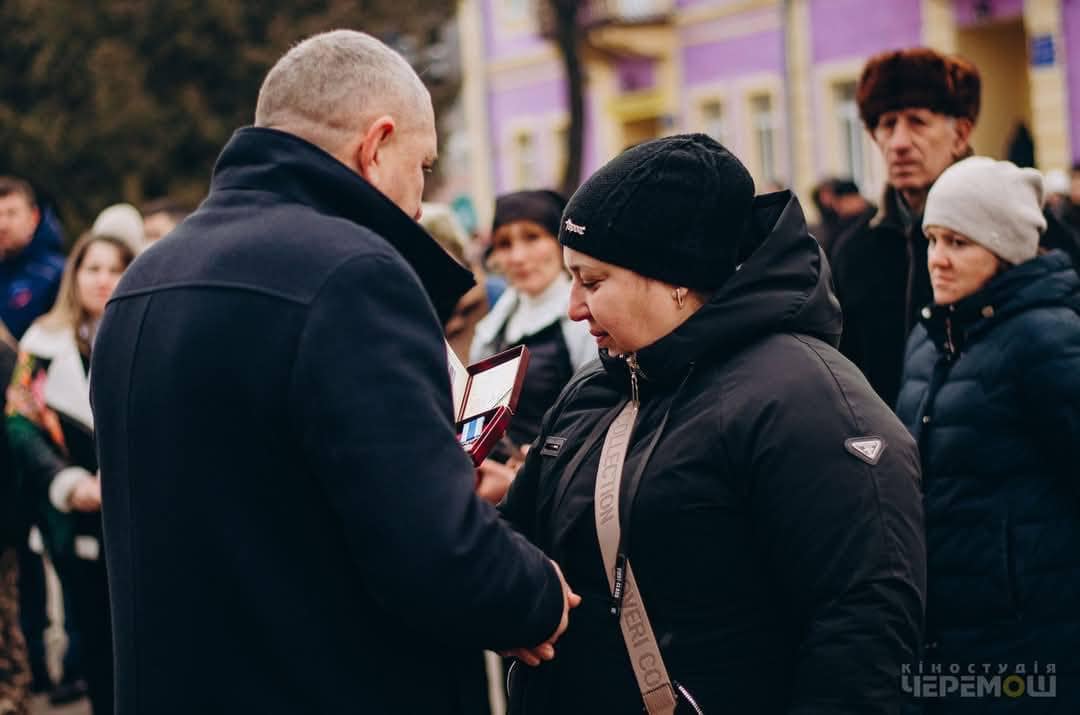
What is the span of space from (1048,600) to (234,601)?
221 centimetres

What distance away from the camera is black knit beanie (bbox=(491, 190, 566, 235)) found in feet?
19.1

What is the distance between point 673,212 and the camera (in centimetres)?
273

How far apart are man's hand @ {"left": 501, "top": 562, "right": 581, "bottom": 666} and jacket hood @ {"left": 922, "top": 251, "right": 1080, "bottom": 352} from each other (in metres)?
1.72

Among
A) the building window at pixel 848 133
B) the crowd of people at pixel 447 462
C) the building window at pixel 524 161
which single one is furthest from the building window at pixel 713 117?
the crowd of people at pixel 447 462

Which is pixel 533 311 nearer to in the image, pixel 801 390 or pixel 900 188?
pixel 900 188

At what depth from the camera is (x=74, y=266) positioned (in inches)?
233

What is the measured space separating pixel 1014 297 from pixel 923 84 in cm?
99

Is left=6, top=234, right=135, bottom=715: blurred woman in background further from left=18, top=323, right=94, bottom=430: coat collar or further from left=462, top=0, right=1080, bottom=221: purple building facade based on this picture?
left=462, top=0, right=1080, bottom=221: purple building facade

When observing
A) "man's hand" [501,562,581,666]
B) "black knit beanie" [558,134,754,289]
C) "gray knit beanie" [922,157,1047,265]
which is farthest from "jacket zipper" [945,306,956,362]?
"man's hand" [501,562,581,666]

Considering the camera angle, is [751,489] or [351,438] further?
[751,489]

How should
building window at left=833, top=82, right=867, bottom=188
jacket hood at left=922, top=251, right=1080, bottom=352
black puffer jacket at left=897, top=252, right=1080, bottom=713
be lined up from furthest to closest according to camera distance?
building window at left=833, top=82, right=867, bottom=188 < jacket hood at left=922, top=251, right=1080, bottom=352 < black puffer jacket at left=897, top=252, right=1080, bottom=713

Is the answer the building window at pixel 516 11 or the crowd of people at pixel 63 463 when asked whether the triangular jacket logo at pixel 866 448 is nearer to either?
the crowd of people at pixel 63 463

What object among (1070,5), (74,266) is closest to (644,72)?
(1070,5)

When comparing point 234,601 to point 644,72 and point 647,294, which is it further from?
point 644,72
